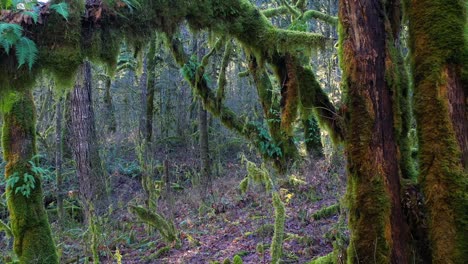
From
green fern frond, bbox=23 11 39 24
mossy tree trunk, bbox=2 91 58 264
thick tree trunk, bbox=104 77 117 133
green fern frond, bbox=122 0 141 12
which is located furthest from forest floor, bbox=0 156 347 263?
thick tree trunk, bbox=104 77 117 133

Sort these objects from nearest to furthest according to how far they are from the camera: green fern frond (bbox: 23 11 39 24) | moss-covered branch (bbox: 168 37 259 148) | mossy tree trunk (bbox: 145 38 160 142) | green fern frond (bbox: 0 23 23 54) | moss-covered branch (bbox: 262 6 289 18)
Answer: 1. green fern frond (bbox: 0 23 23 54)
2. green fern frond (bbox: 23 11 39 24)
3. moss-covered branch (bbox: 262 6 289 18)
4. moss-covered branch (bbox: 168 37 259 148)
5. mossy tree trunk (bbox: 145 38 160 142)

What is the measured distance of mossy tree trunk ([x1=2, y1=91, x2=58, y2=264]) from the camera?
264 inches

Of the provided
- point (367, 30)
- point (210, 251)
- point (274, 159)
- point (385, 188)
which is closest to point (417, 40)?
point (367, 30)

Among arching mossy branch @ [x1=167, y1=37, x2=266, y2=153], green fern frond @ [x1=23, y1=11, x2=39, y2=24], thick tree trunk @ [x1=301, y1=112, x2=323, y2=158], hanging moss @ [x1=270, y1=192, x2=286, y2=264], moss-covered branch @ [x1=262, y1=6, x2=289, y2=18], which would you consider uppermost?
moss-covered branch @ [x1=262, y1=6, x2=289, y2=18]

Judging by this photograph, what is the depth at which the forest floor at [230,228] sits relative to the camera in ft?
24.2

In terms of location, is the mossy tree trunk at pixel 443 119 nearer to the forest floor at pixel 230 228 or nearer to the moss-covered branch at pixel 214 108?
the forest floor at pixel 230 228

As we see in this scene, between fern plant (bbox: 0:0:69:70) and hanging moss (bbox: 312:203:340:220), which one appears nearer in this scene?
fern plant (bbox: 0:0:69:70)

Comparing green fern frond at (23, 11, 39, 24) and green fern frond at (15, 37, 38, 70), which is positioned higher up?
green fern frond at (23, 11, 39, 24)

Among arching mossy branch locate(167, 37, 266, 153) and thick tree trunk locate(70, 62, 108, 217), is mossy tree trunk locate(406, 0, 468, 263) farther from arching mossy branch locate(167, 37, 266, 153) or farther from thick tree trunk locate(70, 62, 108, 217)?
thick tree trunk locate(70, 62, 108, 217)

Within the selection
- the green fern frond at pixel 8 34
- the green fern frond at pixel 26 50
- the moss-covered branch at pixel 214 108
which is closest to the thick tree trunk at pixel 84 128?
the moss-covered branch at pixel 214 108

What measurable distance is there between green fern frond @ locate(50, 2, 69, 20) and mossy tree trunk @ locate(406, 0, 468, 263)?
4002 mm

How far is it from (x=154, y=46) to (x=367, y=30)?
460 inches

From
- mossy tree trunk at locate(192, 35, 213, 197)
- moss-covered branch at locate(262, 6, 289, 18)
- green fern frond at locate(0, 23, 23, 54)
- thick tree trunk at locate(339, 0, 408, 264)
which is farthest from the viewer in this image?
mossy tree trunk at locate(192, 35, 213, 197)

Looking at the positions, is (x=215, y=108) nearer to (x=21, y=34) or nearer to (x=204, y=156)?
(x=204, y=156)
